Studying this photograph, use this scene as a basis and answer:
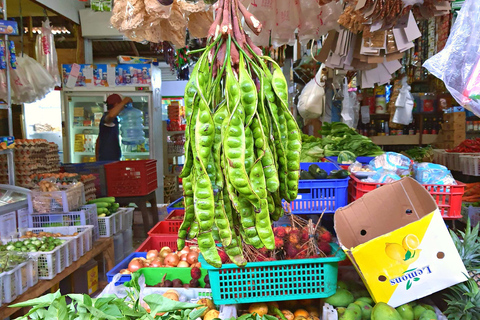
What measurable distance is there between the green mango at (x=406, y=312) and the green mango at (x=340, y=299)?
0.28 m

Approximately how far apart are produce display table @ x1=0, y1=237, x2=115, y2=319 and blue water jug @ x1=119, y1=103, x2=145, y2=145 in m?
3.09

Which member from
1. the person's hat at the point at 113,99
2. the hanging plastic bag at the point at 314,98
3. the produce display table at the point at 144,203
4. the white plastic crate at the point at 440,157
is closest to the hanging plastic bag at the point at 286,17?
the hanging plastic bag at the point at 314,98

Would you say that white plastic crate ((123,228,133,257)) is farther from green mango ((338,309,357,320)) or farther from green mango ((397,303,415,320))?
green mango ((397,303,415,320))

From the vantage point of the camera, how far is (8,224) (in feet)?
12.0

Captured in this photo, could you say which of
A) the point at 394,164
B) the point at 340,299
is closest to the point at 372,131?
the point at 394,164

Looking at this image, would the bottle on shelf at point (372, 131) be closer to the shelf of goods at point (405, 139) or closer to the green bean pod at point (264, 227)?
the shelf of goods at point (405, 139)

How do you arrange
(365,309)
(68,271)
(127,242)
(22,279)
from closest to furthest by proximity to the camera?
(365,309) → (22,279) → (68,271) → (127,242)

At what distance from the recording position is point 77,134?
7.17 metres

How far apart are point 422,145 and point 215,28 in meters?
8.15

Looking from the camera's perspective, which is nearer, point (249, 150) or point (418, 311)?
point (249, 150)

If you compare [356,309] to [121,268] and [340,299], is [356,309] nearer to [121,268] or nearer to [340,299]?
[340,299]

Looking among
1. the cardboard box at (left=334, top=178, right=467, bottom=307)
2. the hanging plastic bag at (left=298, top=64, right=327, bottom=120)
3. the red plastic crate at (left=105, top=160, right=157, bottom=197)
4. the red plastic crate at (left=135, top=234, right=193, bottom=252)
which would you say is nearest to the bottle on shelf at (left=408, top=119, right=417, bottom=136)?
the hanging plastic bag at (left=298, top=64, right=327, bottom=120)

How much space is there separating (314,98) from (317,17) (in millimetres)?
2690

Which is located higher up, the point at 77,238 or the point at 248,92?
the point at 248,92
